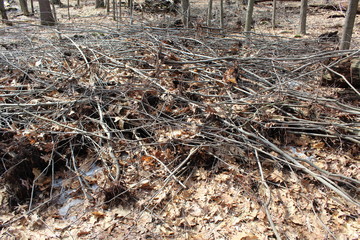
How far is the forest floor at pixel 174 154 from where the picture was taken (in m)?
2.55

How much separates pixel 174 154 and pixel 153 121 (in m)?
0.65

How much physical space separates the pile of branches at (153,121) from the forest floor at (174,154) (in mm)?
18

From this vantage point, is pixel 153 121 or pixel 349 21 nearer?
pixel 153 121

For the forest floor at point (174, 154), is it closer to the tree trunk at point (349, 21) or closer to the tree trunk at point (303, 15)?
the tree trunk at point (349, 21)

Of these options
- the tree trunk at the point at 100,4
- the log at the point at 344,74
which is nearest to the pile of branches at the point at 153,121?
the log at the point at 344,74

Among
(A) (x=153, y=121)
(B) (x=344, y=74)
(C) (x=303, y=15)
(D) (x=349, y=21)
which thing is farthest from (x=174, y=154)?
(C) (x=303, y=15)

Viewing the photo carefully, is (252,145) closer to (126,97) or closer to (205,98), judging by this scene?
(205,98)

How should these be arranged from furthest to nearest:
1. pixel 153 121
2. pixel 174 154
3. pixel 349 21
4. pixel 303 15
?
pixel 303 15 → pixel 349 21 → pixel 153 121 → pixel 174 154

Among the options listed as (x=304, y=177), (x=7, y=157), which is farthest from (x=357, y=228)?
(x=7, y=157)

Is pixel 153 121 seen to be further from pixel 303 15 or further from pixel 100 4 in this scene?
pixel 100 4

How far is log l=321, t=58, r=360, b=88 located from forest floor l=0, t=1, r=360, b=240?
13 centimetres

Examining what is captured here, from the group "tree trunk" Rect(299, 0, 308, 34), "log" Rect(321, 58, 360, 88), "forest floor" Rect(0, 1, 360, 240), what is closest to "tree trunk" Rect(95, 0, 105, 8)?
"tree trunk" Rect(299, 0, 308, 34)

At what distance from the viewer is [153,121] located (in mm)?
3598

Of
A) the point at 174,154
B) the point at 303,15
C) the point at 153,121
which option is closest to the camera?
the point at 174,154
